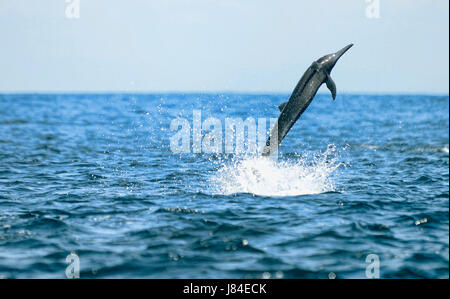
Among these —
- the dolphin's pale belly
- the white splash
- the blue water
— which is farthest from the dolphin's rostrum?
the blue water

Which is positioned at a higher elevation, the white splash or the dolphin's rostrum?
the dolphin's rostrum

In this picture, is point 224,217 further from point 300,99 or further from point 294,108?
point 300,99

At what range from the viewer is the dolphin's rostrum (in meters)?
13.8

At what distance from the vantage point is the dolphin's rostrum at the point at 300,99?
45.3 feet

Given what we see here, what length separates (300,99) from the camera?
13820mm

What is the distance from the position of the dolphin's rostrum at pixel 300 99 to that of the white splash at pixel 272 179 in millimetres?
1473

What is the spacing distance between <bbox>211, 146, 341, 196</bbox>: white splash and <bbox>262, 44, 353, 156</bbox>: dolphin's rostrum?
1.47 meters
